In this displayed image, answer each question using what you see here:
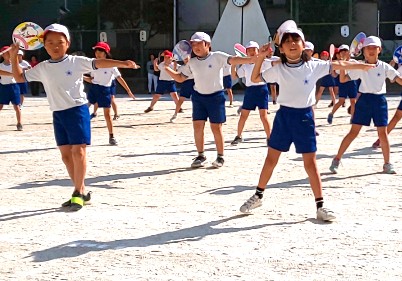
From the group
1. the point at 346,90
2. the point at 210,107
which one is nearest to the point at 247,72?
the point at 210,107

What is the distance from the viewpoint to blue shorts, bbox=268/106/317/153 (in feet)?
22.7

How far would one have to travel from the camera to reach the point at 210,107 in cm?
1020

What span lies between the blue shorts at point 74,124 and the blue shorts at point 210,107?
2.83m

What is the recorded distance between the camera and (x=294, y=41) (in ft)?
22.4

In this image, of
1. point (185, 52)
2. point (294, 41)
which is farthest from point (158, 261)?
point (185, 52)

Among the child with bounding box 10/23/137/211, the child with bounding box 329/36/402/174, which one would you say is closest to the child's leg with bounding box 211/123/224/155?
the child with bounding box 329/36/402/174

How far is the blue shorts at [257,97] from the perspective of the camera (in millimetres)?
12359

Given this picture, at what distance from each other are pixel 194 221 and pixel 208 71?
142 inches

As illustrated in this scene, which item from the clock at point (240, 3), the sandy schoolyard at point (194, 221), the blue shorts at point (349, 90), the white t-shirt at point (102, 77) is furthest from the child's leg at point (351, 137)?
the clock at point (240, 3)

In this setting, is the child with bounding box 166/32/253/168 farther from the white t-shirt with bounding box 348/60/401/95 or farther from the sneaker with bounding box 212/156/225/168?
the white t-shirt with bounding box 348/60/401/95

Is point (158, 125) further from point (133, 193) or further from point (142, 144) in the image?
point (133, 193)

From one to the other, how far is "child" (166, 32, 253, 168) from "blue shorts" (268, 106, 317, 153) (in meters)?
3.02

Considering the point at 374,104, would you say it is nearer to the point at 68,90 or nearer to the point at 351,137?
the point at 351,137

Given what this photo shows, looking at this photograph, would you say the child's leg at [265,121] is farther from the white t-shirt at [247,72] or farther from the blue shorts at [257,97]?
the white t-shirt at [247,72]
